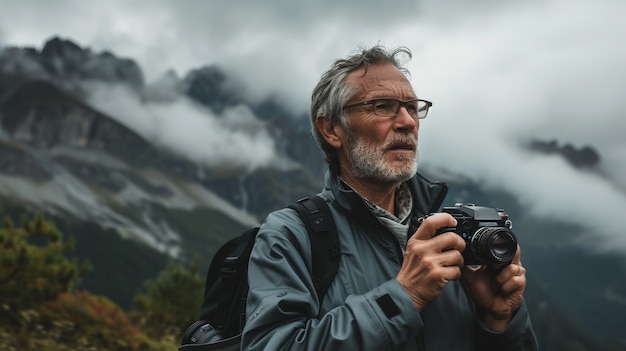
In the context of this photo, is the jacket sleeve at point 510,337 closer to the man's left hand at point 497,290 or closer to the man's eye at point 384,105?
the man's left hand at point 497,290

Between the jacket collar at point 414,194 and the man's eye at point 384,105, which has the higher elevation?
the man's eye at point 384,105

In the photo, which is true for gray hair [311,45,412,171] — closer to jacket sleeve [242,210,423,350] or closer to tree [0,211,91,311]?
jacket sleeve [242,210,423,350]

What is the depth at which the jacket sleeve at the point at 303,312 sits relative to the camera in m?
2.17

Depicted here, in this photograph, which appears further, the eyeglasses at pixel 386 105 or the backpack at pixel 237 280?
the eyeglasses at pixel 386 105

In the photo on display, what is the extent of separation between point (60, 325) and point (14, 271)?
1.42 meters

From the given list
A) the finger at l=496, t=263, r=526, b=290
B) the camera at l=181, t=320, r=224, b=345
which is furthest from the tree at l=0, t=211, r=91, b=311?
the finger at l=496, t=263, r=526, b=290

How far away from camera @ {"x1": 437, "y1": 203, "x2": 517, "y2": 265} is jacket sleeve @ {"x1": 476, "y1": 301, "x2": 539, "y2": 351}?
0.36m

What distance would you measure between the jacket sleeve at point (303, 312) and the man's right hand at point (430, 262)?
0.24 ft

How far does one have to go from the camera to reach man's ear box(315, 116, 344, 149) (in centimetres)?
317

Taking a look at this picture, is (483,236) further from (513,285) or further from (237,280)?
(237,280)

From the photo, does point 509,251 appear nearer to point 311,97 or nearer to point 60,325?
point 311,97

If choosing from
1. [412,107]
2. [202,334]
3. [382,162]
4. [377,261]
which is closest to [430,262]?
[377,261]

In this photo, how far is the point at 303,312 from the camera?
7.74 ft

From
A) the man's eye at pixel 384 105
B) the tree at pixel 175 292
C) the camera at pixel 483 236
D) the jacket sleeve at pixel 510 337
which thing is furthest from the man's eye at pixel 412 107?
the tree at pixel 175 292
